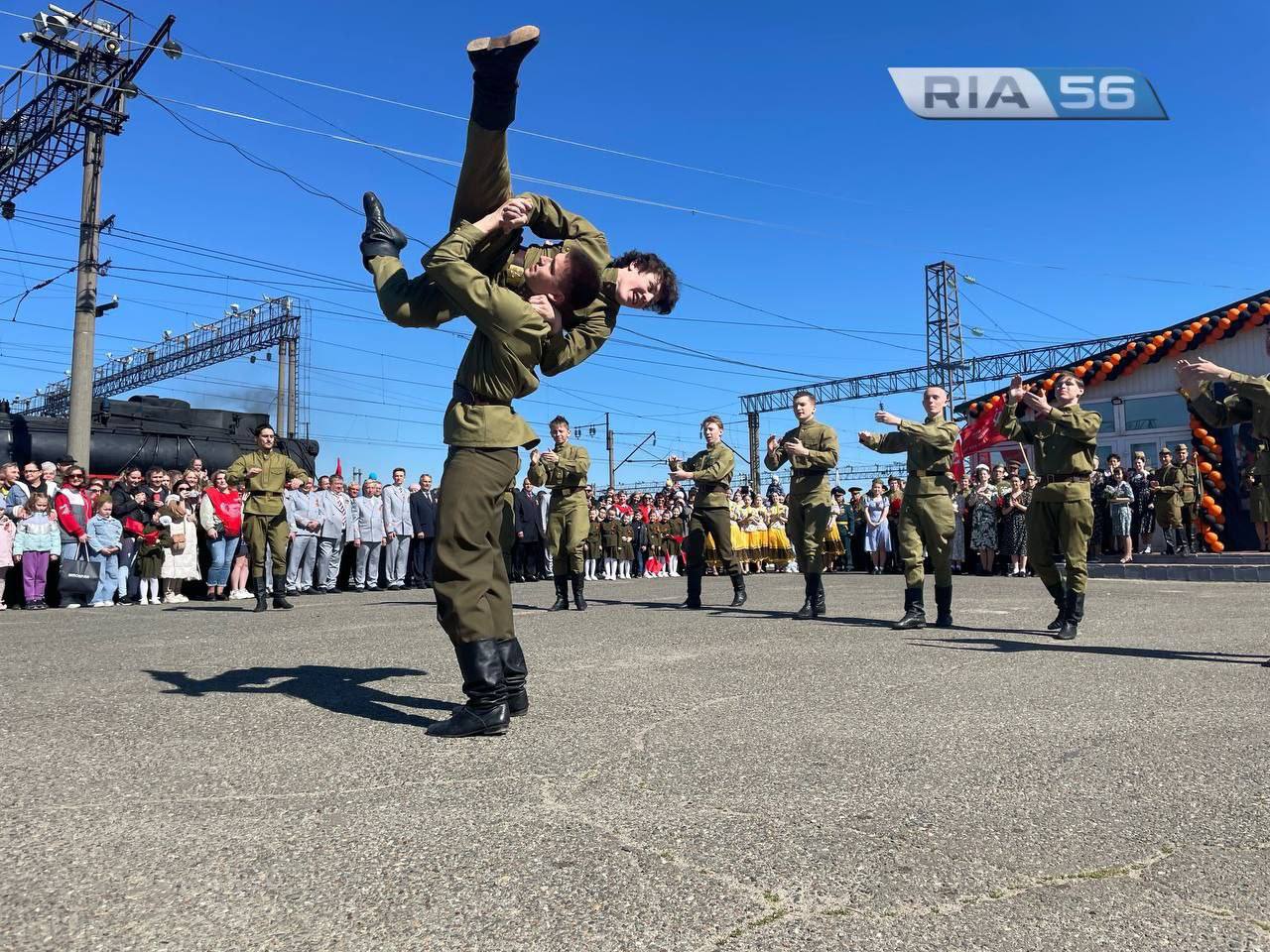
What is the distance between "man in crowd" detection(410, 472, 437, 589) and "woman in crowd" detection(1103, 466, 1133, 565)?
12.2m

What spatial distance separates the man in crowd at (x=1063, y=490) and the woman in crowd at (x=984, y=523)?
10241mm

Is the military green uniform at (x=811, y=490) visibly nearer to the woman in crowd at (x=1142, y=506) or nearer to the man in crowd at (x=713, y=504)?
the man in crowd at (x=713, y=504)

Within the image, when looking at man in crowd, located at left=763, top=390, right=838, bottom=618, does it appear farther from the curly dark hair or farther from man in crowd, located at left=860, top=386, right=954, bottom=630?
the curly dark hair

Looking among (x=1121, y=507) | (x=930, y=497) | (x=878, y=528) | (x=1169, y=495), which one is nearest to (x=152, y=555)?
(x=930, y=497)

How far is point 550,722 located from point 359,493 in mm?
12057

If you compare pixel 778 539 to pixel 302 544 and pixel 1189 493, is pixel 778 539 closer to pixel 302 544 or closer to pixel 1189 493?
pixel 1189 493

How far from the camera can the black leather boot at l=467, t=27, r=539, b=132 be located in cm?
296

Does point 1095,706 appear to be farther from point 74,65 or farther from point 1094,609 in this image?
point 74,65

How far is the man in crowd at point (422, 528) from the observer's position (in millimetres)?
15258

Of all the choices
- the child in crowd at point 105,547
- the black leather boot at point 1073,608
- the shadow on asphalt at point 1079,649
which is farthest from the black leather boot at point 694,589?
the child in crowd at point 105,547

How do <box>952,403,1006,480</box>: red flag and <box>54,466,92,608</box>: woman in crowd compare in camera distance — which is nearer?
<box>54,466,92,608</box>: woman in crowd

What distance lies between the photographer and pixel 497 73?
3051mm

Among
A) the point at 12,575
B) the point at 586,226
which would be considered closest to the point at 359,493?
the point at 12,575

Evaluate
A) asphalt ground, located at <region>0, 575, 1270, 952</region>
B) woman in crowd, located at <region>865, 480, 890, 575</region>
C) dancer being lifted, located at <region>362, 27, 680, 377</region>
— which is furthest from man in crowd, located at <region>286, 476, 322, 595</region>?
woman in crowd, located at <region>865, 480, 890, 575</region>
